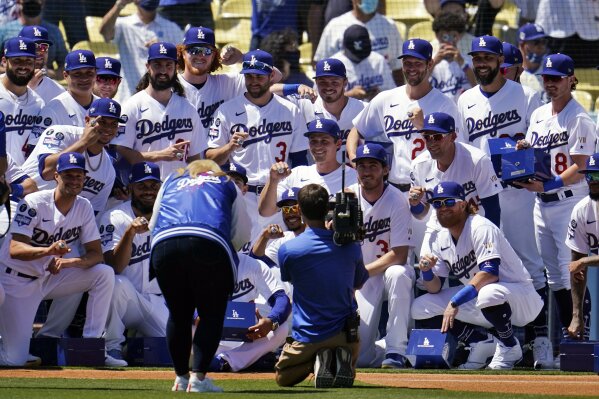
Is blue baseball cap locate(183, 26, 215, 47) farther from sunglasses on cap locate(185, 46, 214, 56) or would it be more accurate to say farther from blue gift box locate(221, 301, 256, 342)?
blue gift box locate(221, 301, 256, 342)

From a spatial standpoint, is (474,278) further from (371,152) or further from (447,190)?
(371,152)

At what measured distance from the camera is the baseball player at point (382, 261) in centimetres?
A: 1000

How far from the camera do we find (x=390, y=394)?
24.3 ft

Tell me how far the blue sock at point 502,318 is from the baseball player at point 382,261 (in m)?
0.67

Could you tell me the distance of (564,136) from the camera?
1035cm

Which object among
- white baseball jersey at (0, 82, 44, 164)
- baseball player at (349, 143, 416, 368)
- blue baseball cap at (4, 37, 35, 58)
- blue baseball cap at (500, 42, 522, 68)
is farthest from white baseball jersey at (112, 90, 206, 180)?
blue baseball cap at (500, 42, 522, 68)

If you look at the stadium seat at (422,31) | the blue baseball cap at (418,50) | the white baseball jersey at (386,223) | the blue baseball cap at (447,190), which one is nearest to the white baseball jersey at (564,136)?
the blue baseball cap at (447,190)

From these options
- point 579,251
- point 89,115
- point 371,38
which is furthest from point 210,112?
point 579,251

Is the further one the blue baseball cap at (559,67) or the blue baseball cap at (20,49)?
the blue baseball cap at (20,49)

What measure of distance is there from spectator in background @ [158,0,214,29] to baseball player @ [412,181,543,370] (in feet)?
13.9

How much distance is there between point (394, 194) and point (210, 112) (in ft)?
6.21

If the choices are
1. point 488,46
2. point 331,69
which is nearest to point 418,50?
point 488,46

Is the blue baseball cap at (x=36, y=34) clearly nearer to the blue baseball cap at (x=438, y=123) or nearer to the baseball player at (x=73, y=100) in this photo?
the baseball player at (x=73, y=100)

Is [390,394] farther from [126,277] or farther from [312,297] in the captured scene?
[126,277]
